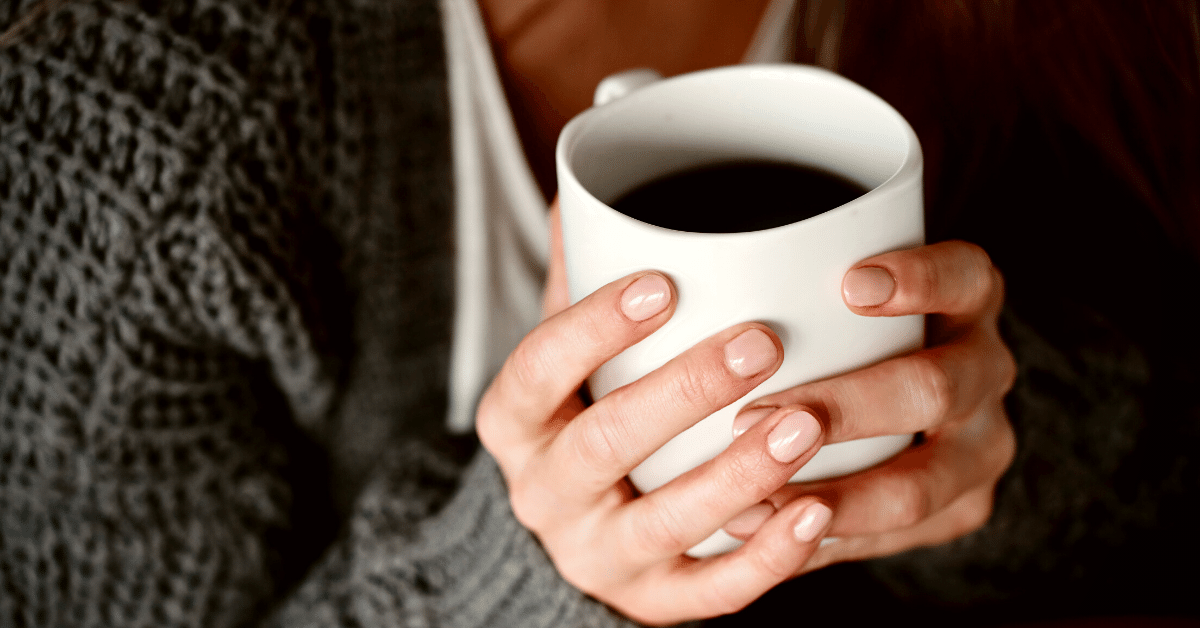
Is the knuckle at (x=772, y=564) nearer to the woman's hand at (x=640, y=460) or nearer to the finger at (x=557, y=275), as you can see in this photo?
the woman's hand at (x=640, y=460)

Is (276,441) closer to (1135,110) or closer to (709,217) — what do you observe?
(709,217)

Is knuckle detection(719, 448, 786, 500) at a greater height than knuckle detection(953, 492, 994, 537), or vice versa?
knuckle detection(719, 448, 786, 500)

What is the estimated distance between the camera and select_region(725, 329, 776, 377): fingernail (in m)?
0.33

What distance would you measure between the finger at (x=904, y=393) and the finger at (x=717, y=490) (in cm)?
1

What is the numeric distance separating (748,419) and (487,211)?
0.49 metres

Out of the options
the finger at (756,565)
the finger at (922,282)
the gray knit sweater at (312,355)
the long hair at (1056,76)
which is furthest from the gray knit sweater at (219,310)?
the long hair at (1056,76)

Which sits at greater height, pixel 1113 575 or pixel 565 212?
pixel 565 212

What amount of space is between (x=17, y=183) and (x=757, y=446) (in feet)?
1.79

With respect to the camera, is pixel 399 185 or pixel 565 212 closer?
pixel 565 212

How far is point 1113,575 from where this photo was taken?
0.72m

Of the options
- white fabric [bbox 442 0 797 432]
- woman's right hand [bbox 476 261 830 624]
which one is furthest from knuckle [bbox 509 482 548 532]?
white fabric [bbox 442 0 797 432]

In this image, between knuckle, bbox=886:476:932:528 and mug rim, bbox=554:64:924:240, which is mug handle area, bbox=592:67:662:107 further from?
knuckle, bbox=886:476:932:528

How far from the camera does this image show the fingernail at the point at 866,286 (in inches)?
12.9

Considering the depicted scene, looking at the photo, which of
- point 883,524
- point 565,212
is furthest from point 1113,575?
point 565,212
